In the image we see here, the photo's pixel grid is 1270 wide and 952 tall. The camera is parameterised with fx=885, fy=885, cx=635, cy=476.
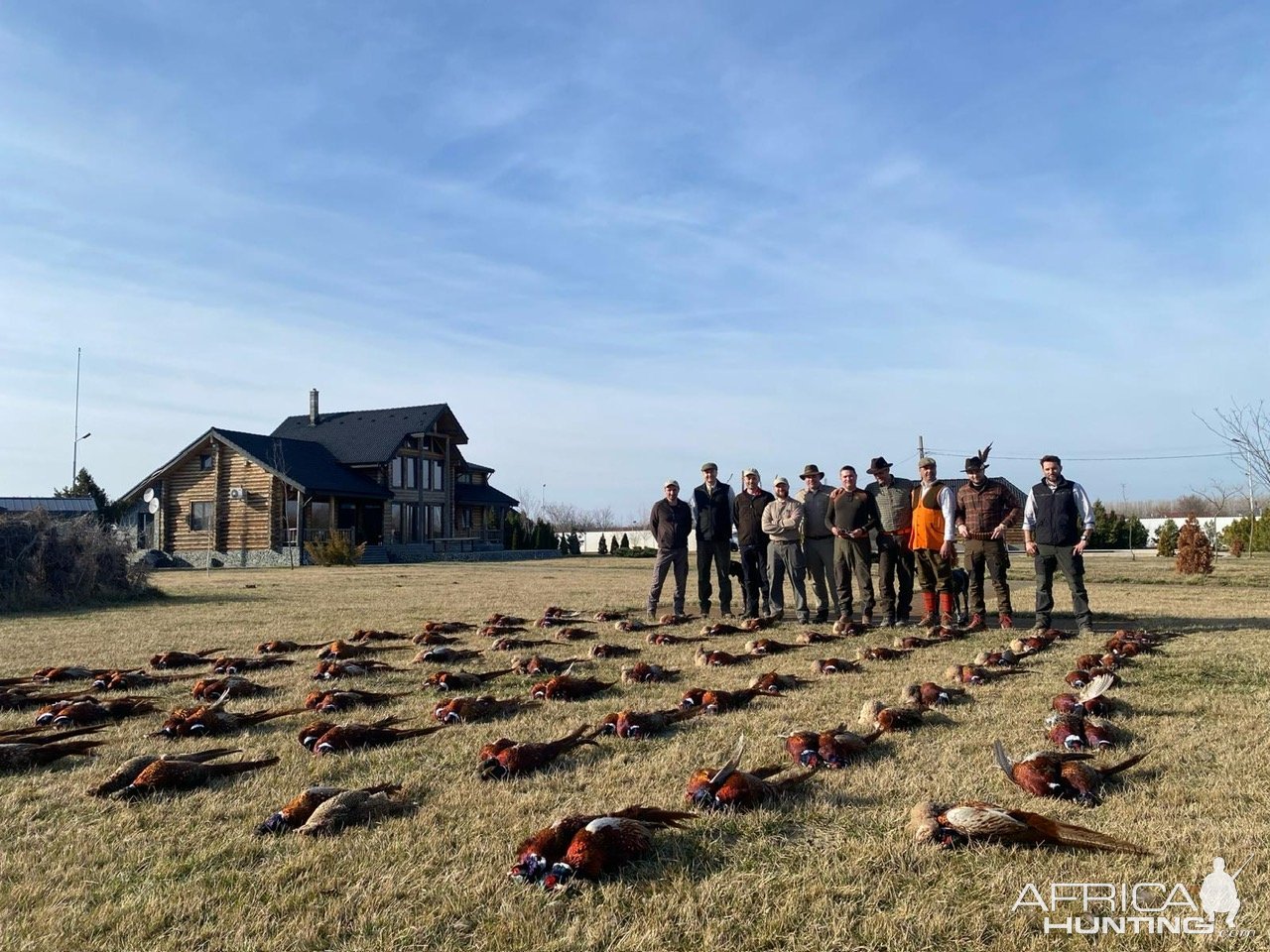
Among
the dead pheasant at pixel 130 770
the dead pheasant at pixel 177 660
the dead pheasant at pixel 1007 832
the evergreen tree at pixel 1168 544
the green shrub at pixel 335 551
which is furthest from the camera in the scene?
the evergreen tree at pixel 1168 544

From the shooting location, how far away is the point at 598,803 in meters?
4.17

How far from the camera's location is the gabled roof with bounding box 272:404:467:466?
136ft

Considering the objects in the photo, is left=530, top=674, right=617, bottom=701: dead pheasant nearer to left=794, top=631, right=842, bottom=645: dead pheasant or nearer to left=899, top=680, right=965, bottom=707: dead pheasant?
left=899, top=680, right=965, bottom=707: dead pheasant

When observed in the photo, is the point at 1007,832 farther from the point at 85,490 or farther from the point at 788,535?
the point at 85,490

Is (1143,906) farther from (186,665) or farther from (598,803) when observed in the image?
(186,665)

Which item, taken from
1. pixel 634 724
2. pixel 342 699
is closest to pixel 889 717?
pixel 634 724

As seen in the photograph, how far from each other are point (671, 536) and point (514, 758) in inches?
306

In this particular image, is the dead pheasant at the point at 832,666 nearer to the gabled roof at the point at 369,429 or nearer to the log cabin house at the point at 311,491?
the log cabin house at the point at 311,491

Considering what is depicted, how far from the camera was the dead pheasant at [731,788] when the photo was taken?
4008mm

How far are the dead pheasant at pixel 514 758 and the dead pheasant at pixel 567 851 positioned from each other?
1.04 m

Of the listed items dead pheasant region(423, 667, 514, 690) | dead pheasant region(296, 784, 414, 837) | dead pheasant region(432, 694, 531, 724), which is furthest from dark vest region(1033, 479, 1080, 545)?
dead pheasant region(296, 784, 414, 837)

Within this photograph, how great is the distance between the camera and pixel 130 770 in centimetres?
451

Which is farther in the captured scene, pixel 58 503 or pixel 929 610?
pixel 58 503

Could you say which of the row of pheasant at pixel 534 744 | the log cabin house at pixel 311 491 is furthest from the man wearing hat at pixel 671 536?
the log cabin house at pixel 311 491
